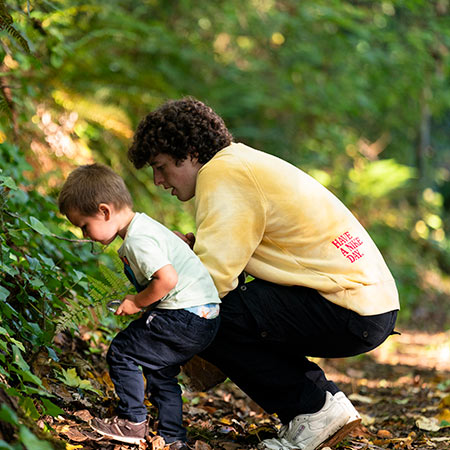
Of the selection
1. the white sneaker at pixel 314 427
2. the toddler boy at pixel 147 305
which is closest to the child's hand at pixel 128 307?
the toddler boy at pixel 147 305

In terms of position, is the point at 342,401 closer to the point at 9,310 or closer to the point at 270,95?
the point at 9,310

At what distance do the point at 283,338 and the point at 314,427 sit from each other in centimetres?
41

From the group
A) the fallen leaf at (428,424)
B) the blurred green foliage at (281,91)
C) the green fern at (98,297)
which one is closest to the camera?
the green fern at (98,297)

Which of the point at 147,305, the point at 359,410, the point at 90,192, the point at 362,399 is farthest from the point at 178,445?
the point at 362,399

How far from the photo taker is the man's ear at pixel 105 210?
8.40 feet

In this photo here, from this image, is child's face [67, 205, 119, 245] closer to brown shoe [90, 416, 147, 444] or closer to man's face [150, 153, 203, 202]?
man's face [150, 153, 203, 202]

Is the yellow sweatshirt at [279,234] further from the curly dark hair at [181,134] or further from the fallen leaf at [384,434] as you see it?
the fallen leaf at [384,434]

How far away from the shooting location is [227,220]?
2602mm

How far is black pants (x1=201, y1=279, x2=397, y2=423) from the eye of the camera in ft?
8.92

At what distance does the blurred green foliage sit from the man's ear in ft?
7.45

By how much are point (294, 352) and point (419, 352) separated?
4285 mm

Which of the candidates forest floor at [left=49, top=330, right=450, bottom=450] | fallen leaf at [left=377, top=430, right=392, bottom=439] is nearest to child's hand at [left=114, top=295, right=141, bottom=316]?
forest floor at [left=49, top=330, right=450, bottom=450]

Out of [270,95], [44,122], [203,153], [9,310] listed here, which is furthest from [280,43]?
[9,310]

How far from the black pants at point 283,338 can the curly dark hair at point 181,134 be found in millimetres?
646
